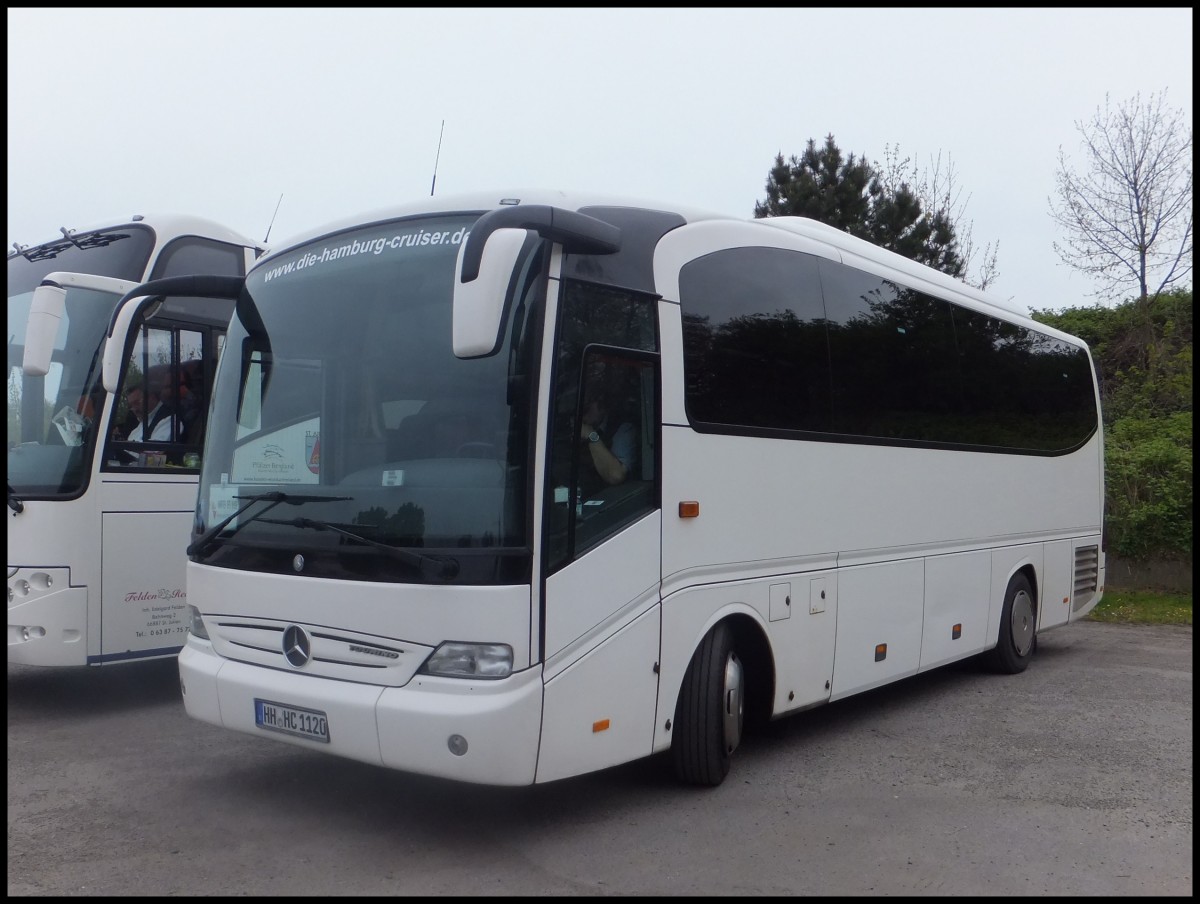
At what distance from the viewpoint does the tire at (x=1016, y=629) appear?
1045 centimetres

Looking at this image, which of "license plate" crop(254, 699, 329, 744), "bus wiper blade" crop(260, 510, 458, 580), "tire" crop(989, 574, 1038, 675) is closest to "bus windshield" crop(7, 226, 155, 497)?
"license plate" crop(254, 699, 329, 744)

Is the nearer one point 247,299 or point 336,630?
point 336,630

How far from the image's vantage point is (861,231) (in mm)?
31344

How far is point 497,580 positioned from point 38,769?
11.5ft

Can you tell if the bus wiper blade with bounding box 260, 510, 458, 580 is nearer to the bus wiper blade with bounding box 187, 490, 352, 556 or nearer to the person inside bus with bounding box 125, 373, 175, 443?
the bus wiper blade with bounding box 187, 490, 352, 556

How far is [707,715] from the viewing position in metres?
6.27

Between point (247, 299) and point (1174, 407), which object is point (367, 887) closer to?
point (247, 299)

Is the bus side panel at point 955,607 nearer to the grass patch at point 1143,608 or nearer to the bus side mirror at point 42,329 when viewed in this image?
the grass patch at point 1143,608

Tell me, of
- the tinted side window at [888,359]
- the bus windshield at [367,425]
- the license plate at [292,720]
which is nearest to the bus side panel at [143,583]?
the bus windshield at [367,425]

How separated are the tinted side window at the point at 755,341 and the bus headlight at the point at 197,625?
2.92m

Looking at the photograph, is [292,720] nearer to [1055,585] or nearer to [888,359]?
[888,359]

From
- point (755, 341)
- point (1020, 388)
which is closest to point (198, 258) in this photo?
point (755, 341)

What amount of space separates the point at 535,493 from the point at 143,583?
442cm

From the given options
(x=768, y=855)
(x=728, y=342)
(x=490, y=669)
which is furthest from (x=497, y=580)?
(x=728, y=342)
